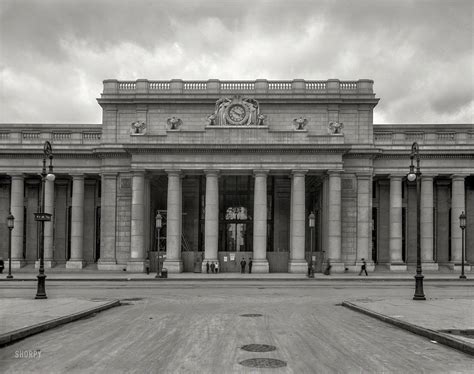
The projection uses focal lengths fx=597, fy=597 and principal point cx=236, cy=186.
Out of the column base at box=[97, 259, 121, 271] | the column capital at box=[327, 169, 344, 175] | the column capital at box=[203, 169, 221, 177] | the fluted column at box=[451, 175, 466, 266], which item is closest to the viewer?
the column capital at box=[327, 169, 344, 175]

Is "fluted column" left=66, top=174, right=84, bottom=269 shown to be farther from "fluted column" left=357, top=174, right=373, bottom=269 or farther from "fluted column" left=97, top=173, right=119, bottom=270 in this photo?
"fluted column" left=357, top=174, right=373, bottom=269

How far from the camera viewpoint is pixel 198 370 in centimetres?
1175

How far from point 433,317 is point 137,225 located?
3802cm

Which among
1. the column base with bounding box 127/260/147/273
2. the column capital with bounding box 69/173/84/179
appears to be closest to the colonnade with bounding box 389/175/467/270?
the column base with bounding box 127/260/147/273

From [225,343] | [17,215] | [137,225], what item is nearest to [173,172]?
[137,225]

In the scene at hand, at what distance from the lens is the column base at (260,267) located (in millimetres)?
52844

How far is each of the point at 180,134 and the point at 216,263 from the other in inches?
473

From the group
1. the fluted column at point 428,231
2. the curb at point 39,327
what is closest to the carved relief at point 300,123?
the fluted column at point 428,231

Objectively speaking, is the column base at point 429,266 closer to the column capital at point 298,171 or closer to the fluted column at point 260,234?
the column capital at point 298,171

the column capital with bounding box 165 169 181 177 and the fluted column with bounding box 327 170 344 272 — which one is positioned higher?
the column capital with bounding box 165 169 181 177

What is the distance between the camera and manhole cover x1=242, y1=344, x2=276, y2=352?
14055mm

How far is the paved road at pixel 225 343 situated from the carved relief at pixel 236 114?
3256 centimetres

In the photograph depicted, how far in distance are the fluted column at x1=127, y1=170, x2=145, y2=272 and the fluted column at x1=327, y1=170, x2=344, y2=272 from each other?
55.7 ft

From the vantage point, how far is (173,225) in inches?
2094
